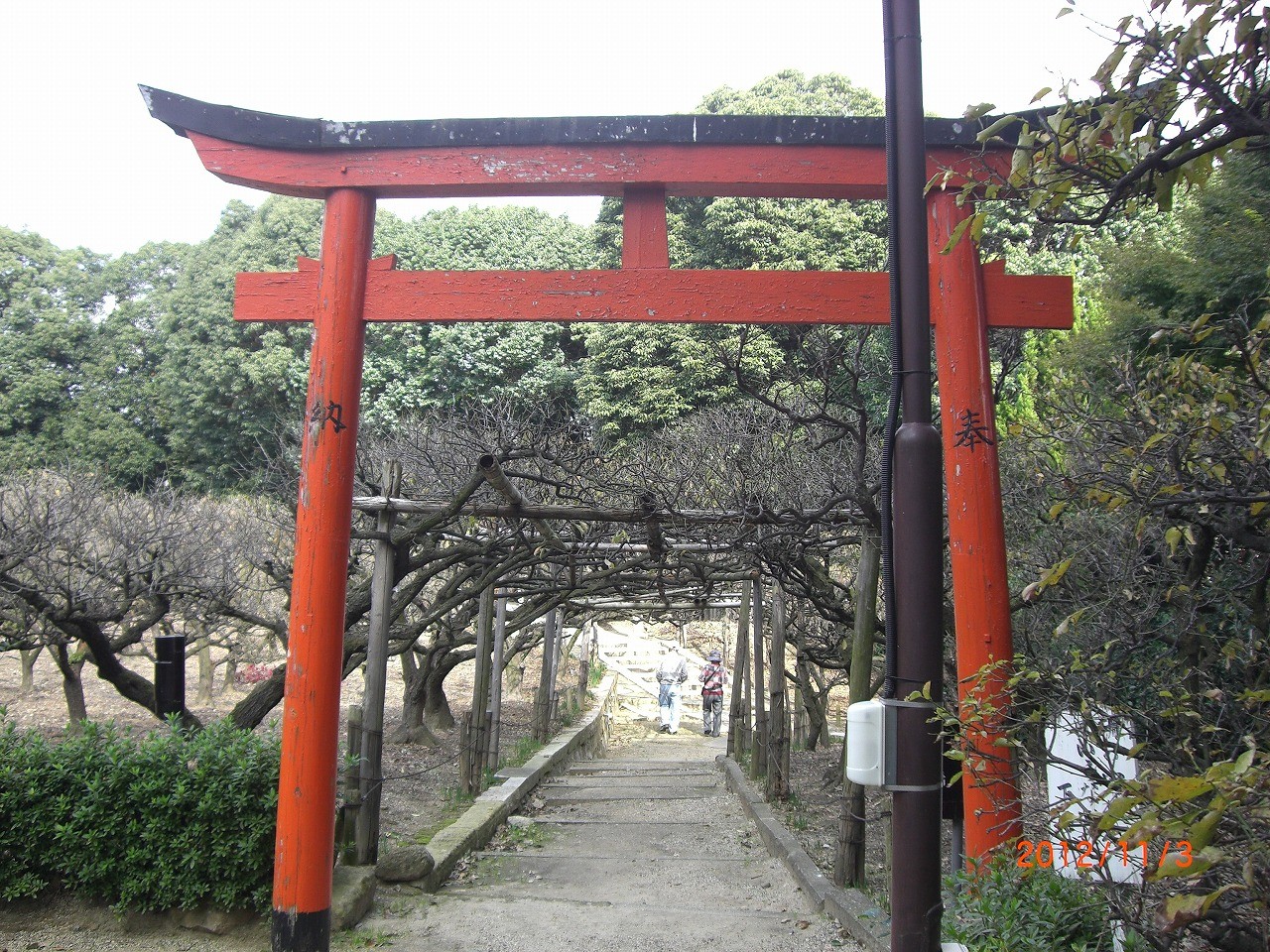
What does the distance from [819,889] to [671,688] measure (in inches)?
659

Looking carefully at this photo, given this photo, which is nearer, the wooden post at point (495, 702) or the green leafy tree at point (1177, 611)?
the green leafy tree at point (1177, 611)

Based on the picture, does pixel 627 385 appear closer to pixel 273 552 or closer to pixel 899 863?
pixel 273 552

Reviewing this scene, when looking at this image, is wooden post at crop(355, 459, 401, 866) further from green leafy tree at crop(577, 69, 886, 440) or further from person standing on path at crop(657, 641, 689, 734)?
person standing on path at crop(657, 641, 689, 734)

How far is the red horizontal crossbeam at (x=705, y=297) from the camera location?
202 inches

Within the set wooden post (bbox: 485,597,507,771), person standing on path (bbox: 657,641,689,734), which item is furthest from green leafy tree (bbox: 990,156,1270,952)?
person standing on path (bbox: 657,641,689,734)

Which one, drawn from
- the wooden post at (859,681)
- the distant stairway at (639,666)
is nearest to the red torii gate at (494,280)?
the wooden post at (859,681)

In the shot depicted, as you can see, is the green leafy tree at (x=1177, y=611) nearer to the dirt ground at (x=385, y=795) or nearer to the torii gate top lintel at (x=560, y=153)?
the torii gate top lintel at (x=560, y=153)

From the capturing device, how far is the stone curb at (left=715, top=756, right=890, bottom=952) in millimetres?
5520

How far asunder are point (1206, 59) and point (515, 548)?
24.9 feet

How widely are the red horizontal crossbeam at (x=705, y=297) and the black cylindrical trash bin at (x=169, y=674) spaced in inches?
161

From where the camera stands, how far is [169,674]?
7672mm

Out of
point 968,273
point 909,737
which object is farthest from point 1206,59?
point 968,273

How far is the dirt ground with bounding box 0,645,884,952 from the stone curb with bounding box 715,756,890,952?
211 millimetres

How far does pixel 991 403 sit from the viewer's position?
489cm
